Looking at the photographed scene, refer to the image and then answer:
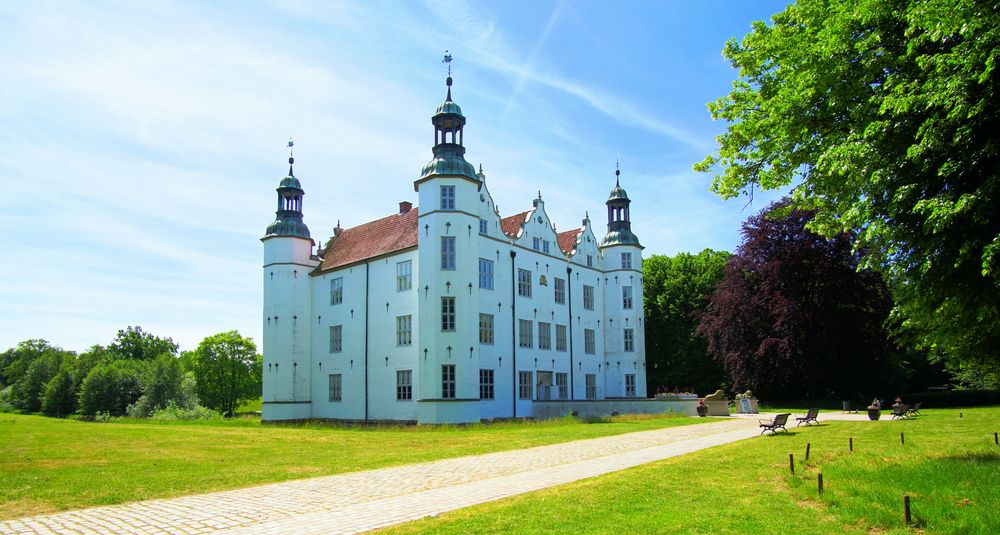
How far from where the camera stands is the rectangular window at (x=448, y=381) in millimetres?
33688

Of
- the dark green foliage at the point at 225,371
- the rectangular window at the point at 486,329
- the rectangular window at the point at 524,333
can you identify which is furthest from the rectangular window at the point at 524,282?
the dark green foliage at the point at 225,371

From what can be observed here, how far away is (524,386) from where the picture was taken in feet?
129

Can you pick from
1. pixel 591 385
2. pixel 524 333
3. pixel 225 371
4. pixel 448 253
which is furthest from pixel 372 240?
pixel 225 371

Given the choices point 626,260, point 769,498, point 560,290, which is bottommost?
point 769,498

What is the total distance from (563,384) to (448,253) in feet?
41.1

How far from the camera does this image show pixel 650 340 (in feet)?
183

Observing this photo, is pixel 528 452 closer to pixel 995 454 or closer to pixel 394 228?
pixel 995 454

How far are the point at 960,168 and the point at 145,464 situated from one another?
17366mm

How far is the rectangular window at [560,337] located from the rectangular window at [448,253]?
10.4m

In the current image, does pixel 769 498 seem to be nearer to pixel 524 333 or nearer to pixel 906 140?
pixel 906 140

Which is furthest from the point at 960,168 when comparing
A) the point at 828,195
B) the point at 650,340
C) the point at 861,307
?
the point at 650,340

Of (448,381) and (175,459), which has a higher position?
(448,381)

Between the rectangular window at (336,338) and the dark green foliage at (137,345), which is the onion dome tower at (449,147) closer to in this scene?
the rectangular window at (336,338)

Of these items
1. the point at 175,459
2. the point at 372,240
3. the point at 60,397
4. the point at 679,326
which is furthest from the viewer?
the point at 60,397
